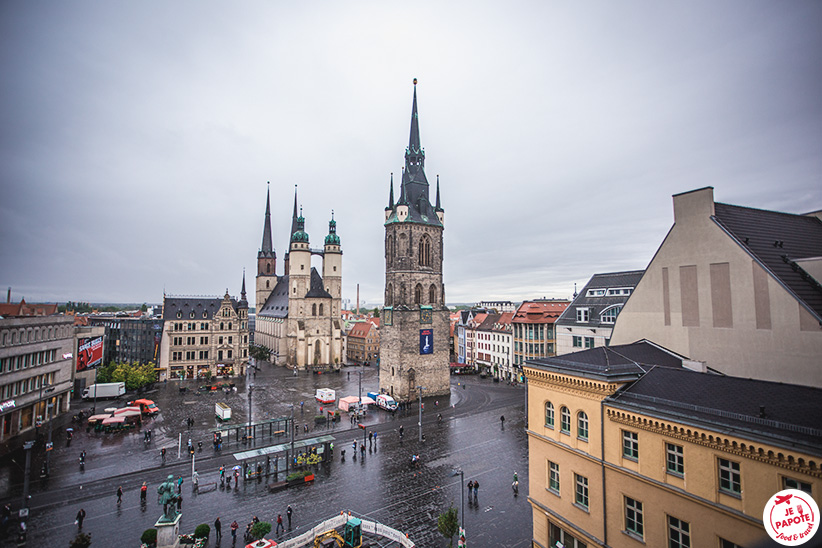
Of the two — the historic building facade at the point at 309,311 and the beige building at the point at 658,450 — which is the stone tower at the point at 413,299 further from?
the beige building at the point at 658,450

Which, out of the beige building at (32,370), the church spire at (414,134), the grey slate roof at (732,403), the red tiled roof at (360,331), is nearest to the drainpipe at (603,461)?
the grey slate roof at (732,403)

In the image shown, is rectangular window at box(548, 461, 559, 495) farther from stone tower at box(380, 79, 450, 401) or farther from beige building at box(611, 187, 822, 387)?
stone tower at box(380, 79, 450, 401)

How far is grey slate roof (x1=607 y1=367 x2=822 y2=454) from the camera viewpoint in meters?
9.74

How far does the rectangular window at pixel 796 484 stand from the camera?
9.23 meters

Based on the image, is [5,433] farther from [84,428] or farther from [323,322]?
[323,322]

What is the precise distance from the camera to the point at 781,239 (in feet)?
57.7

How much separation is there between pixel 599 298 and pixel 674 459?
31.6 metres

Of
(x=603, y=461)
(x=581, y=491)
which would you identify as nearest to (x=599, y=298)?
(x=581, y=491)

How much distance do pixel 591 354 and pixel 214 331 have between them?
66.1 m

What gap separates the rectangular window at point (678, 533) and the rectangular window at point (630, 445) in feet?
6.02

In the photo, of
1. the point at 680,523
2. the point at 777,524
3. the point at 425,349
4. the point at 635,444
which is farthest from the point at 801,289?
the point at 425,349

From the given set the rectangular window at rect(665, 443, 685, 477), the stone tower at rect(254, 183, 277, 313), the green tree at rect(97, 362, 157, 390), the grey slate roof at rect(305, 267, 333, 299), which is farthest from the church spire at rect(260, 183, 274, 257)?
the rectangular window at rect(665, 443, 685, 477)

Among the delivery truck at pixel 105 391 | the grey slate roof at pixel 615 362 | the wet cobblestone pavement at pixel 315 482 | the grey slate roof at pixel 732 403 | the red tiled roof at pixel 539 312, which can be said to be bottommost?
the wet cobblestone pavement at pixel 315 482

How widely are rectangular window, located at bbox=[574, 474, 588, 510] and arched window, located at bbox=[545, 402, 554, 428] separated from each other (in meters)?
1.98
